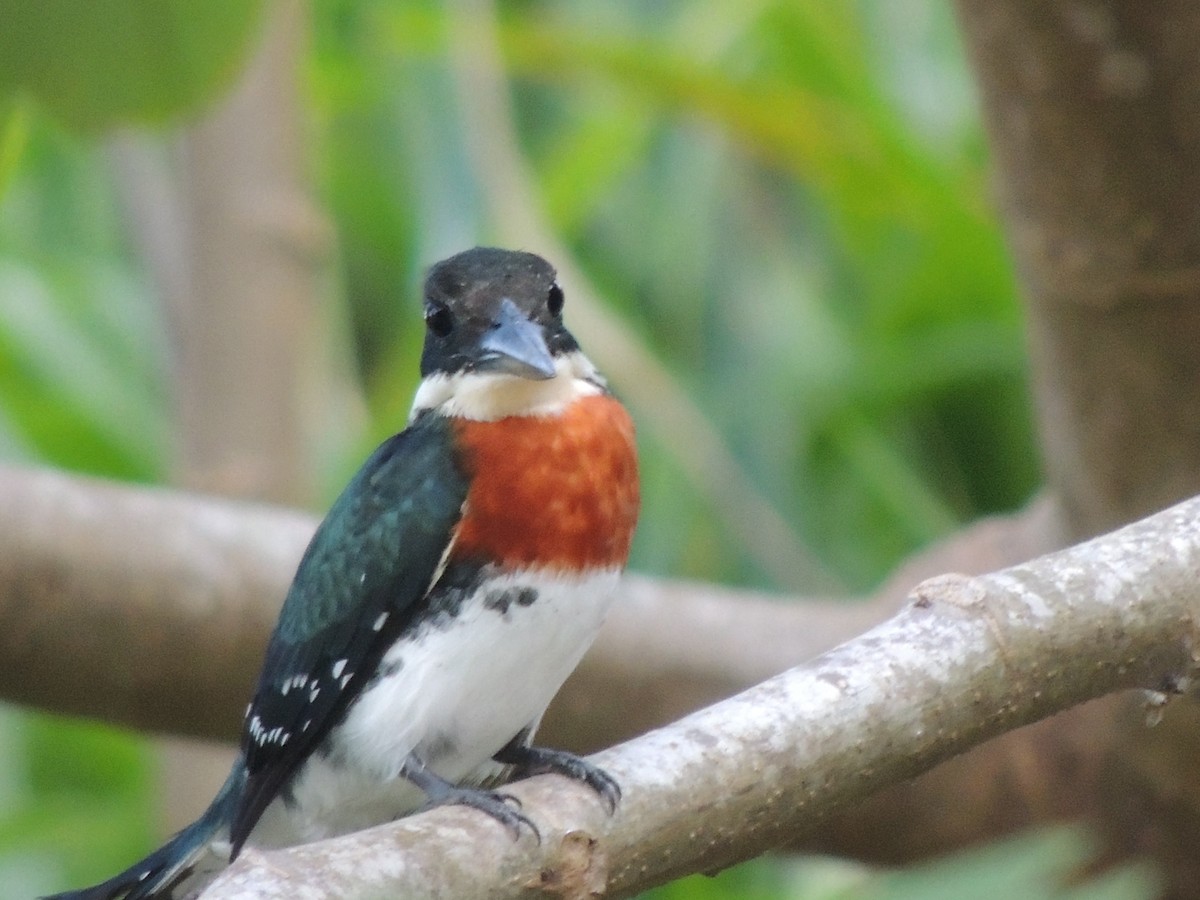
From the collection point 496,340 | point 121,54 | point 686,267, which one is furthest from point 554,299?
point 686,267

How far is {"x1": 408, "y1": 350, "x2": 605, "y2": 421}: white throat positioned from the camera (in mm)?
1580

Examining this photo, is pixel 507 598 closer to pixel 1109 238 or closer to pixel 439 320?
pixel 439 320

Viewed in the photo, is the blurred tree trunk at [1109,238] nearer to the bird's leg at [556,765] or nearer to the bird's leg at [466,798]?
the bird's leg at [556,765]

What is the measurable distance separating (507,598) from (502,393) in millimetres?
217

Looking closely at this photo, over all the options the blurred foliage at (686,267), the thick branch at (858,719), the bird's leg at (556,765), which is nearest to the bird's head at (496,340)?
the bird's leg at (556,765)

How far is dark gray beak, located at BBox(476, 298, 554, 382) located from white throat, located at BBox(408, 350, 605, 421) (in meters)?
0.05

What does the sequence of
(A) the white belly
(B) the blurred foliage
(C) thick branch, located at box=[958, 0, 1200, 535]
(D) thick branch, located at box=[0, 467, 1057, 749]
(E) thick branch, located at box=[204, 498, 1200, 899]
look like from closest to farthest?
(E) thick branch, located at box=[204, 498, 1200, 899] < (A) the white belly < (C) thick branch, located at box=[958, 0, 1200, 535] < (D) thick branch, located at box=[0, 467, 1057, 749] < (B) the blurred foliage

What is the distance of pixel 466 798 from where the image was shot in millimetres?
1270

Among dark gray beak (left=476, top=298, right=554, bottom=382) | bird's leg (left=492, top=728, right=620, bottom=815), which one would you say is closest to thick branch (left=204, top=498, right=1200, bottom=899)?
bird's leg (left=492, top=728, right=620, bottom=815)

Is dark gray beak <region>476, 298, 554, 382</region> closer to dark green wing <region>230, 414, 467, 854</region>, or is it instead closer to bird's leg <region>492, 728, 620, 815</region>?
dark green wing <region>230, 414, 467, 854</region>

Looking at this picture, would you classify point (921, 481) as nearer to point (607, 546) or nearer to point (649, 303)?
point (649, 303)

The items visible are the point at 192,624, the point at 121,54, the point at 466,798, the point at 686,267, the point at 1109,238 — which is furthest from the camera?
the point at 686,267

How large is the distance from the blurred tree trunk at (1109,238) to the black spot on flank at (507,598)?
2.18ft

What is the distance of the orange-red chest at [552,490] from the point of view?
4.87ft
